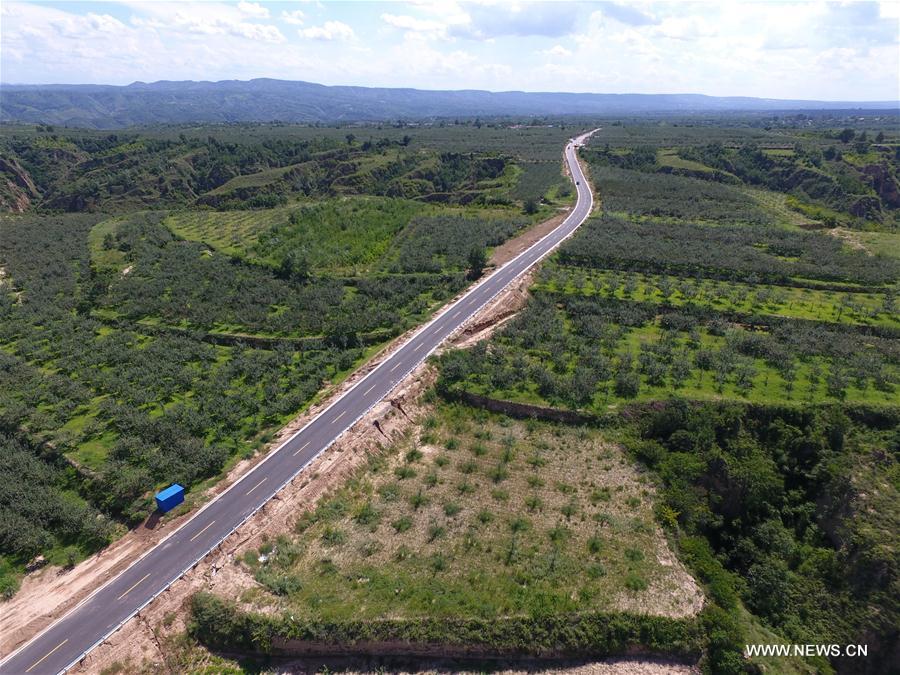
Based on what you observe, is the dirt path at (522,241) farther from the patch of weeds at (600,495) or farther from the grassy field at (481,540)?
the patch of weeds at (600,495)

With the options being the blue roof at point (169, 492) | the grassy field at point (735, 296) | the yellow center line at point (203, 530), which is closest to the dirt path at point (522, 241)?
the grassy field at point (735, 296)

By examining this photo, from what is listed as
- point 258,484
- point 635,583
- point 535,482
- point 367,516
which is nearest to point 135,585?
point 258,484

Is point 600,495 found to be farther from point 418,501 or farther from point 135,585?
point 135,585

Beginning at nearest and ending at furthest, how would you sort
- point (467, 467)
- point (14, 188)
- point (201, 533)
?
1. point (201, 533)
2. point (467, 467)
3. point (14, 188)

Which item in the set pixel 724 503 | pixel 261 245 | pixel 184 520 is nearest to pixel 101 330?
pixel 261 245

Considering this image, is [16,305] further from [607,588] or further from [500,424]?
[607,588]
